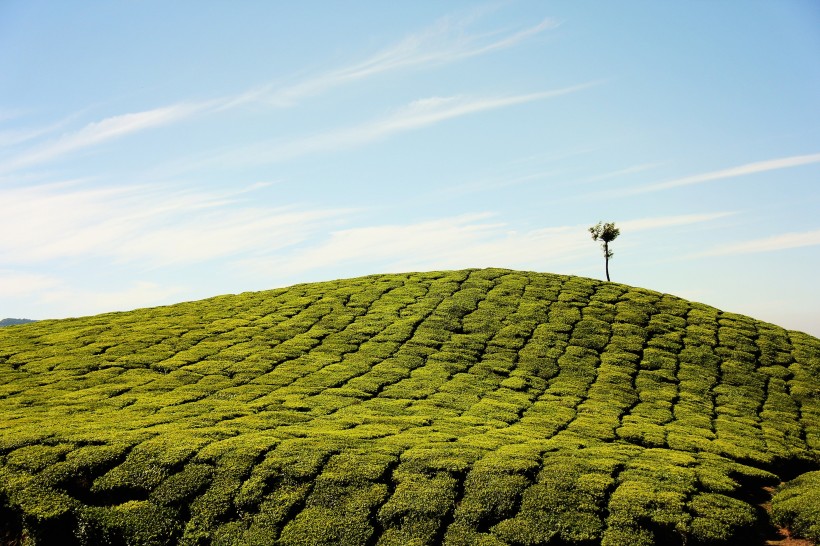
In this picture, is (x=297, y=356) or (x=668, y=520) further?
(x=297, y=356)

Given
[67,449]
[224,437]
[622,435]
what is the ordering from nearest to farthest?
1. [67,449]
2. [224,437]
3. [622,435]

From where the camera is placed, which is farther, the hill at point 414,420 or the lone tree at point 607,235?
the lone tree at point 607,235

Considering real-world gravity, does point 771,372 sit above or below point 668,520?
above

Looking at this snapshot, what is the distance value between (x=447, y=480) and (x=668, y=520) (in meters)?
8.17

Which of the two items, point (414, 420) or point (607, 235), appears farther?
point (607, 235)

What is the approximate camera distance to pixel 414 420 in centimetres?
3053

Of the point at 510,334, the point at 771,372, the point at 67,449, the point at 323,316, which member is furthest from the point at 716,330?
the point at 67,449

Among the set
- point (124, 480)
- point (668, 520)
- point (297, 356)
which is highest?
point (297, 356)

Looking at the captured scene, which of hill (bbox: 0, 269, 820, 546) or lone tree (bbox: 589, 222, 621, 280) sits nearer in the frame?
hill (bbox: 0, 269, 820, 546)

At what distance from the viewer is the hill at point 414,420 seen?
846 inches

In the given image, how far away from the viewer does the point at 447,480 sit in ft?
76.7

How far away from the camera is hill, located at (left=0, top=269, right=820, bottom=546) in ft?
70.5

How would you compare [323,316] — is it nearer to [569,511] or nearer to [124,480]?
[124,480]

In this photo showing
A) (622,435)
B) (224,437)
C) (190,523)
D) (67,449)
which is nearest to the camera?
(190,523)
